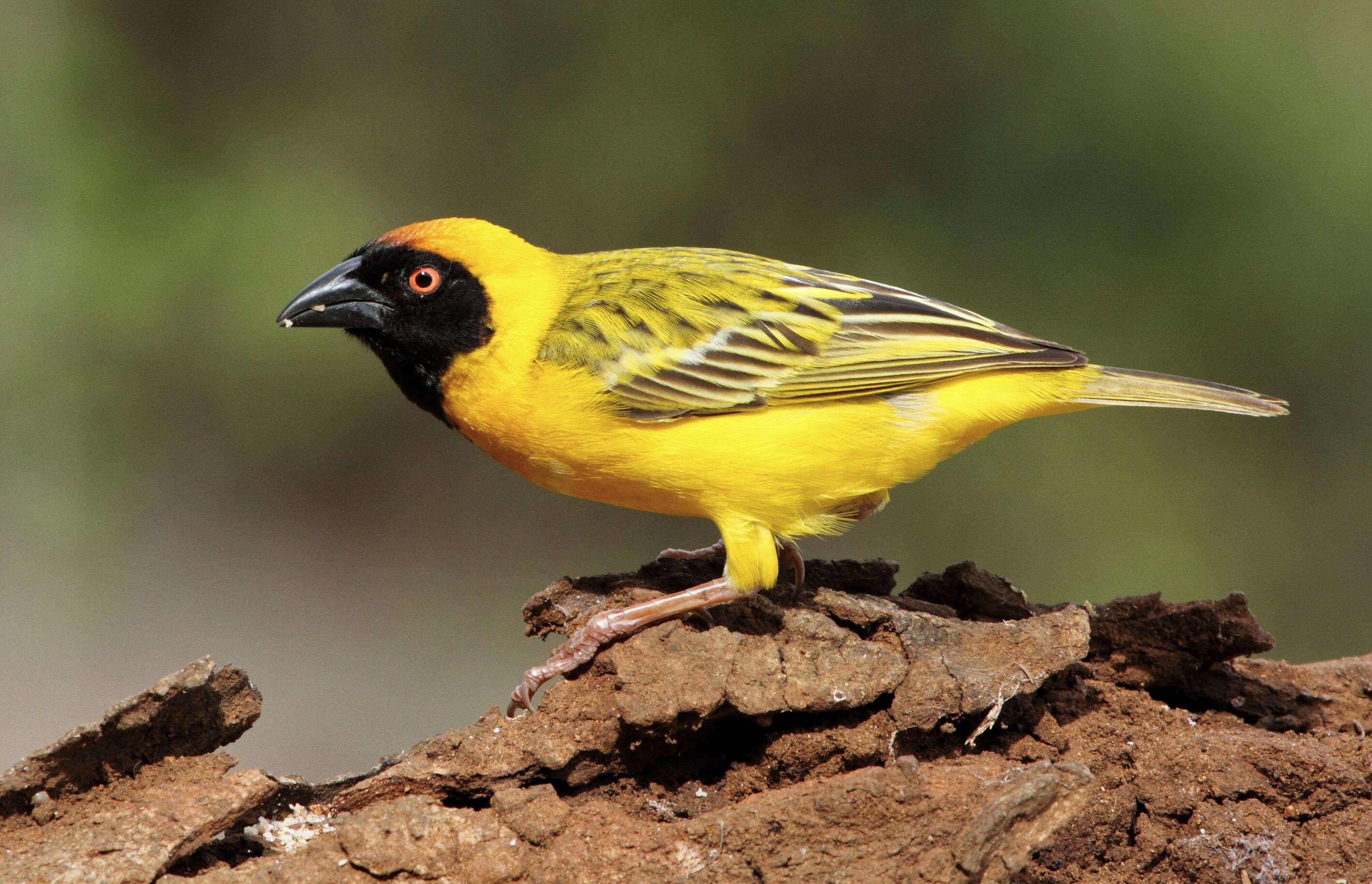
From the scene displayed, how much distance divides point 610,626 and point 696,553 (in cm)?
102

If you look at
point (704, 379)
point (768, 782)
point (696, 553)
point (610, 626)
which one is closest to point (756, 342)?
point (704, 379)

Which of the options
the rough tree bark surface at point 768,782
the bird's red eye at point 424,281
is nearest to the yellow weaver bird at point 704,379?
the bird's red eye at point 424,281

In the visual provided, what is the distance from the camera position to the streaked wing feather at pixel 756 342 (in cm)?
417

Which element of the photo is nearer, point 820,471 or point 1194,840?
point 1194,840

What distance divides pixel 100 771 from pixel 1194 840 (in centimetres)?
293

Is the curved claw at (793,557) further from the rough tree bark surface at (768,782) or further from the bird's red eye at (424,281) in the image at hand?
the bird's red eye at (424,281)

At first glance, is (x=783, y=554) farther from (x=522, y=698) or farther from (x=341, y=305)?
(x=341, y=305)

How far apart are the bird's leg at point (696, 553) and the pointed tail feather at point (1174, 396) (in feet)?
5.15

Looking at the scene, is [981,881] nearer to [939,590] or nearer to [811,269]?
[939,590]

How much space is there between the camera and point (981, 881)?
96.3 inches

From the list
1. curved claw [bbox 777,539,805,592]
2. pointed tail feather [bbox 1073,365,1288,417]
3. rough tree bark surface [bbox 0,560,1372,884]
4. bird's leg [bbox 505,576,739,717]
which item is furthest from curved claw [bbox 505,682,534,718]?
pointed tail feather [bbox 1073,365,1288,417]

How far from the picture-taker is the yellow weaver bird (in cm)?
407

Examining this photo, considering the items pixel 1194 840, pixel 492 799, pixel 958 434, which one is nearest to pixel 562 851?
pixel 492 799

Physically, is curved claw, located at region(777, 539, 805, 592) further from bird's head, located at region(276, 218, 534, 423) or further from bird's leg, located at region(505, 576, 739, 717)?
bird's head, located at region(276, 218, 534, 423)
